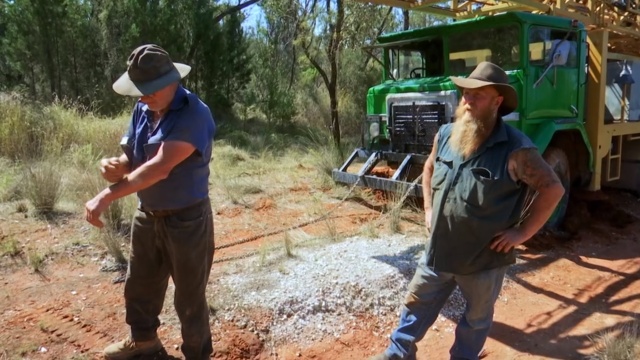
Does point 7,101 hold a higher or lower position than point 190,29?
lower

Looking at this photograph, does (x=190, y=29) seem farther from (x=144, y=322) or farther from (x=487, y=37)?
(x=144, y=322)

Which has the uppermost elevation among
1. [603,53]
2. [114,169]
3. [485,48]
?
[485,48]

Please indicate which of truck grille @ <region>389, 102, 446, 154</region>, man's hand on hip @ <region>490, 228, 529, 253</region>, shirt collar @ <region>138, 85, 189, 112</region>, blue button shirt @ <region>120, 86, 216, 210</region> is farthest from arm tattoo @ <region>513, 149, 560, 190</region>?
truck grille @ <region>389, 102, 446, 154</region>

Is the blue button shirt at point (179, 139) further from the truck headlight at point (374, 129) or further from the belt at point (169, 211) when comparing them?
the truck headlight at point (374, 129)

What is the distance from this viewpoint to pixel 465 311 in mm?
2902

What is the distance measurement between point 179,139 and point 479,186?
144 cm

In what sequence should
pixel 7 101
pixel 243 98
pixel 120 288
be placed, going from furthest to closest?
pixel 243 98
pixel 7 101
pixel 120 288

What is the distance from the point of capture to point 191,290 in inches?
113

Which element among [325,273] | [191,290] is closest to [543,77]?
[325,273]

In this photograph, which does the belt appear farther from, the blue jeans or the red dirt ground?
the blue jeans

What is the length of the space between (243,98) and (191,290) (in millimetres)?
13574

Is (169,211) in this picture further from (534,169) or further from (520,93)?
(520,93)

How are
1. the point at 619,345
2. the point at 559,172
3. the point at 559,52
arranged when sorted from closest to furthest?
the point at 619,345 → the point at 559,52 → the point at 559,172

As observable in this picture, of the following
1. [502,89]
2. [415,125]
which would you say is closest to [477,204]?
[502,89]
